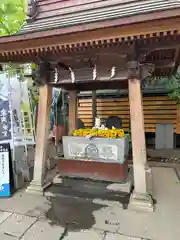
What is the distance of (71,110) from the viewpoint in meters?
6.84

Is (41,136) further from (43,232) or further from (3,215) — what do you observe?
(43,232)

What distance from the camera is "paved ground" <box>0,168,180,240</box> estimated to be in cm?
306

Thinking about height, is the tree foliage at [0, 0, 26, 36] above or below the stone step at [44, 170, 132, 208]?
above

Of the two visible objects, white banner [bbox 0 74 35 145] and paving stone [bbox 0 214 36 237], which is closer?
paving stone [bbox 0 214 36 237]

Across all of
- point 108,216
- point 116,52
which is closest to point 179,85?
point 116,52

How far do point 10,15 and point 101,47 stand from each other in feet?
18.3

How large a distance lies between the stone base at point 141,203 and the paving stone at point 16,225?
6.18 feet

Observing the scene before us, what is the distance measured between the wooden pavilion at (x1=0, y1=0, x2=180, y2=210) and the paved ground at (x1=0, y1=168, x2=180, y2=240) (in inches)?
14.3

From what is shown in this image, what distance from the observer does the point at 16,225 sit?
334cm

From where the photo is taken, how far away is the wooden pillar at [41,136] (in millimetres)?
4547

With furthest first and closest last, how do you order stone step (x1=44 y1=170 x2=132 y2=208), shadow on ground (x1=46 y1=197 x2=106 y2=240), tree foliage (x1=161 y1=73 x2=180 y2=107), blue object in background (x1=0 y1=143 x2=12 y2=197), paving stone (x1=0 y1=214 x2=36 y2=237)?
1. tree foliage (x1=161 y1=73 x2=180 y2=107)
2. blue object in background (x1=0 y1=143 x2=12 y2=197)
3. stone step (x1=44 y1=170 x2=132 y2=208)
4. shadow on ground (x1=46 y1=197 x2=106 y2=240)
5. paving stone (x1=0 y1=214 x2=36 y2=237)

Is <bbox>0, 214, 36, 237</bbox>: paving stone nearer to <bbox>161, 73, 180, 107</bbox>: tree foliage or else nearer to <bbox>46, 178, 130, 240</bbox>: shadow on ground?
<bbox>46, 178, 130, 240</bbox>: shadow on ground

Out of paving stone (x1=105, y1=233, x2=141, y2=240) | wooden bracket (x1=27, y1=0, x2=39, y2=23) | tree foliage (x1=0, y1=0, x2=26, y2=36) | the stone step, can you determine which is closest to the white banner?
the stone step

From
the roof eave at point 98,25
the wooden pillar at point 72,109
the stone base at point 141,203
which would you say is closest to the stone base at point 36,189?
the stone base at point 141,203
